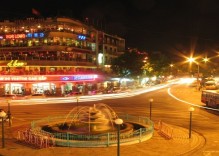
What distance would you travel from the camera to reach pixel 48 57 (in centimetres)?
6881

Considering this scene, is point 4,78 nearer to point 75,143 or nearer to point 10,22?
point 10,22

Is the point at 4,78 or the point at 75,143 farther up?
the point at 4,78

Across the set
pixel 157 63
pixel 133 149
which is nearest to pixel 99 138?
pixel 133 149

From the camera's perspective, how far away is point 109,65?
9056 centimetres

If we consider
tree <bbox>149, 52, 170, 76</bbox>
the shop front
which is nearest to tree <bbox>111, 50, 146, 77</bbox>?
the shop front

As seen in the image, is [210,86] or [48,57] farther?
[210,86]

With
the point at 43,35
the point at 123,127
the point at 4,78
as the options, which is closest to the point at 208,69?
the point at 43,35

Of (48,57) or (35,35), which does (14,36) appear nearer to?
(35,35)

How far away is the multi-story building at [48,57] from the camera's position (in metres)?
65.5

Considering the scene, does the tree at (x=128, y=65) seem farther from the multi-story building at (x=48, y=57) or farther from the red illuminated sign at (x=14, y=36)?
the red illuminated sign at (x=14, y=36)

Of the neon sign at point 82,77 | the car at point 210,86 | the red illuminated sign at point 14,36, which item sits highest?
the red illuminated sign at point 14,36

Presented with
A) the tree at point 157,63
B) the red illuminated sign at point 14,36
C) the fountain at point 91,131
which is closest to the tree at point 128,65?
the tree at point 157,63

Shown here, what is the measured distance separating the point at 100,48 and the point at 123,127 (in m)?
61.2


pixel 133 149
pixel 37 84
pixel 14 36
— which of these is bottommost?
pixel 133 149
